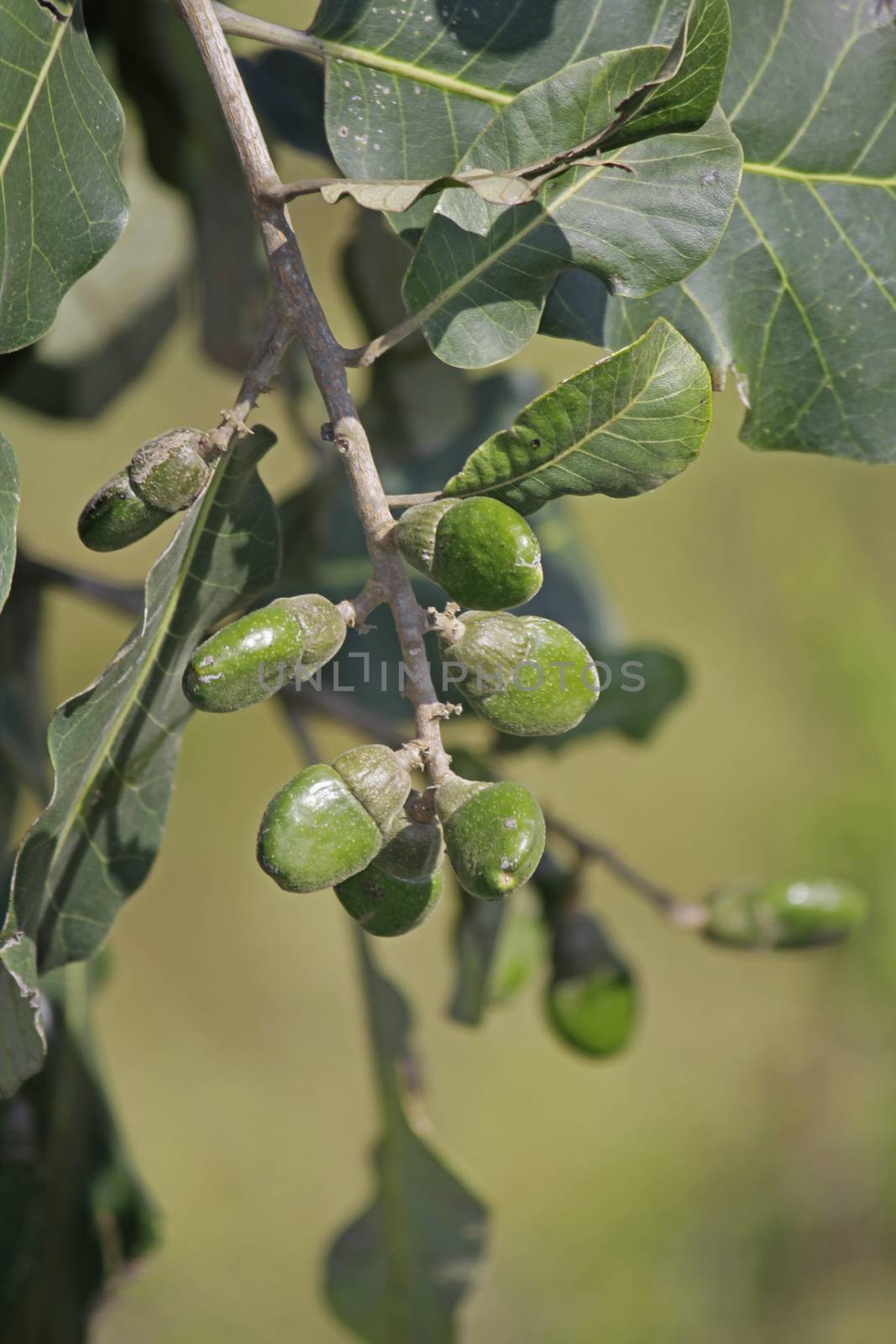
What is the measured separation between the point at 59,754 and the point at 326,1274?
0.86 m

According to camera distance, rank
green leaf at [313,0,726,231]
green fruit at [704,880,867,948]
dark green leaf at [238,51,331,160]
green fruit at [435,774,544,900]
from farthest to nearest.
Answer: green fruit at [704,880,867,948] → dark green leaf at [238,51,331,160] → green leaf at [313,0,726,231] → green fruit at [435,774,544,900]

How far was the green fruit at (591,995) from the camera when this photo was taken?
1334mm

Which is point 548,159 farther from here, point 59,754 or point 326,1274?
point 326,1274

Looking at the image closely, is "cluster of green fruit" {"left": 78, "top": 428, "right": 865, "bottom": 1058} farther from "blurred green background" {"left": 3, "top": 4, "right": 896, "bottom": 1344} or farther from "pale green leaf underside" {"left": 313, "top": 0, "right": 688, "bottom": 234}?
"blurred green background" {"left": 3, "top": 4, "right": 896, "bottom": 1344}

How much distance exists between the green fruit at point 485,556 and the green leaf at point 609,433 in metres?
0.05

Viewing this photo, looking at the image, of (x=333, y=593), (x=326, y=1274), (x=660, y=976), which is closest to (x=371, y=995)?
(x=326, y=1274)

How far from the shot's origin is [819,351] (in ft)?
2.71

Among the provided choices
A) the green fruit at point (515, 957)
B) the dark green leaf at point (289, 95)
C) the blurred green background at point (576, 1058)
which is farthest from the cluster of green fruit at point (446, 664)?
the blurred green background at point (576, 1058)

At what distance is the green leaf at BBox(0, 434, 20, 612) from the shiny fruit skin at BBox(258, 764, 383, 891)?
0.20 m

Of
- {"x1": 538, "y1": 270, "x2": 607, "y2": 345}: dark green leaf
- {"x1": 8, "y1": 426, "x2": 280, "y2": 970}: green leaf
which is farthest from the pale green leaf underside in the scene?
{"x1": 8, "y1": 426, "x2": 280, "y2": 970}: green leaf

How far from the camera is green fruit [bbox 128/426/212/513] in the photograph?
65 centimetres

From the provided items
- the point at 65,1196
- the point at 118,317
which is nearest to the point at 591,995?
the point at 65,1196

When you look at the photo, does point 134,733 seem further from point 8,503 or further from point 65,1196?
point 65,1196

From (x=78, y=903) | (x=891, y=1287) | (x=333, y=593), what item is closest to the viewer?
(x=78, y=903)
